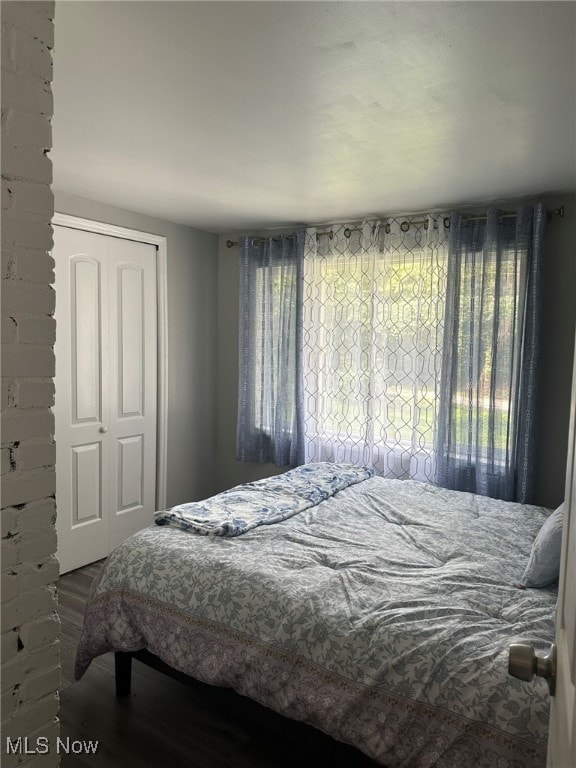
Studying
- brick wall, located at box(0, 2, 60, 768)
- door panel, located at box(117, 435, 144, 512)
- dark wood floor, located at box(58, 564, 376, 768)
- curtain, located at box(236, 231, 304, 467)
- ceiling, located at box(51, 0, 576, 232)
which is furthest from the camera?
curtain, located at box(236, 231, 304, 467)

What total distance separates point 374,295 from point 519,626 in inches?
103

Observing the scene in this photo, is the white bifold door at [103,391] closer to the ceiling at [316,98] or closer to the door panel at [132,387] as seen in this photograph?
the door panel at [132,387]

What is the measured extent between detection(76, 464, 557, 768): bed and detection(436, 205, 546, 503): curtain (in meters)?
0.76

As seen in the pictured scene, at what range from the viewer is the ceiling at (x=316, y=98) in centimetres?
157

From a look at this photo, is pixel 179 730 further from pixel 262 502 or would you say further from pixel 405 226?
pixel 405 226

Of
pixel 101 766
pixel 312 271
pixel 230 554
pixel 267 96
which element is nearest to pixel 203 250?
pixel 312 271

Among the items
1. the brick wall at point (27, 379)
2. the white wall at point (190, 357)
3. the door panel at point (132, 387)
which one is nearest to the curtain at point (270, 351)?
the white wall at point (190, 357)

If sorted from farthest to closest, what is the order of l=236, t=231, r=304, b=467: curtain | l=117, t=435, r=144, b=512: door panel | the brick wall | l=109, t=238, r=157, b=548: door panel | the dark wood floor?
l=236, t=231, r=304, b=467: curtain < l=117, t=435, r=144, b=512: door panel < l=109, t=238, r=157, b=548: door panel < the dark wood floor < the brick wall

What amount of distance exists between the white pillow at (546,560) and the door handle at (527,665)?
3.66 ft

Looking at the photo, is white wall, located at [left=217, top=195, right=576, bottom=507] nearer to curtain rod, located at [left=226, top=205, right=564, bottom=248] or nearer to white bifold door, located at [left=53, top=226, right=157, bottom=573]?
curtain rod, located at [left=226, top=205, right=564, bottom=248]

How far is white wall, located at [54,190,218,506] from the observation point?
4367 millimetres

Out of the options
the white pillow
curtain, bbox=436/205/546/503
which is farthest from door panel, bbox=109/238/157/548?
the white pillow

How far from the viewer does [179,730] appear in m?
2.21

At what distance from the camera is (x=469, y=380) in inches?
142
